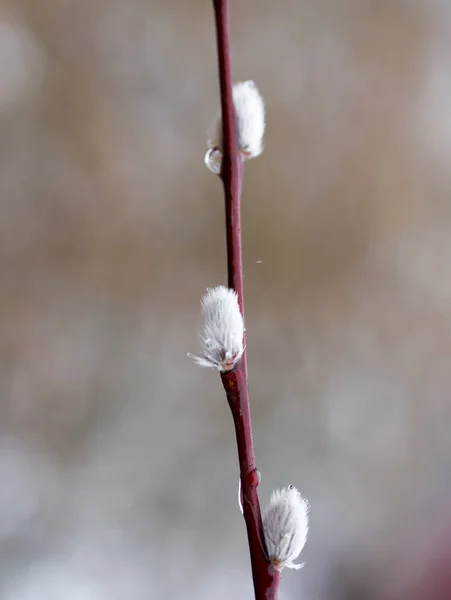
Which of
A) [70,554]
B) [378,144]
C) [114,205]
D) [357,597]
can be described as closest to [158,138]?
[114,205]

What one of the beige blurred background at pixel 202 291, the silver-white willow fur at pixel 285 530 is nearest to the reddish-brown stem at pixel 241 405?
the silver-white willow fur at pixel 285 530

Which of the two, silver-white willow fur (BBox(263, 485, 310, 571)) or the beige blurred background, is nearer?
silver-white willow fur (BBox(263, 485, 310, 571))

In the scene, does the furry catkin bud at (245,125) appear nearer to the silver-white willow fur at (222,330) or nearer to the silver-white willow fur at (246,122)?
the silver-white willow fur at (246,122)

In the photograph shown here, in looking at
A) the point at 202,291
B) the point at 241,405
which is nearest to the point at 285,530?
the point at 241,405

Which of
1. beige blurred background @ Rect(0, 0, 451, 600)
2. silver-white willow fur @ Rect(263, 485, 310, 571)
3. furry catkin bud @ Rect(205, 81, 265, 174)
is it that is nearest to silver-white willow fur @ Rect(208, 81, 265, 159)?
furry catkin bud @ Rect(205, 81, 265, 174)

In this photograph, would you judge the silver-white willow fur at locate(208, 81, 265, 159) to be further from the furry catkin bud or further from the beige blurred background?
the beige blurred background

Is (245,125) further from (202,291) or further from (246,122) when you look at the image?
(202,291)
